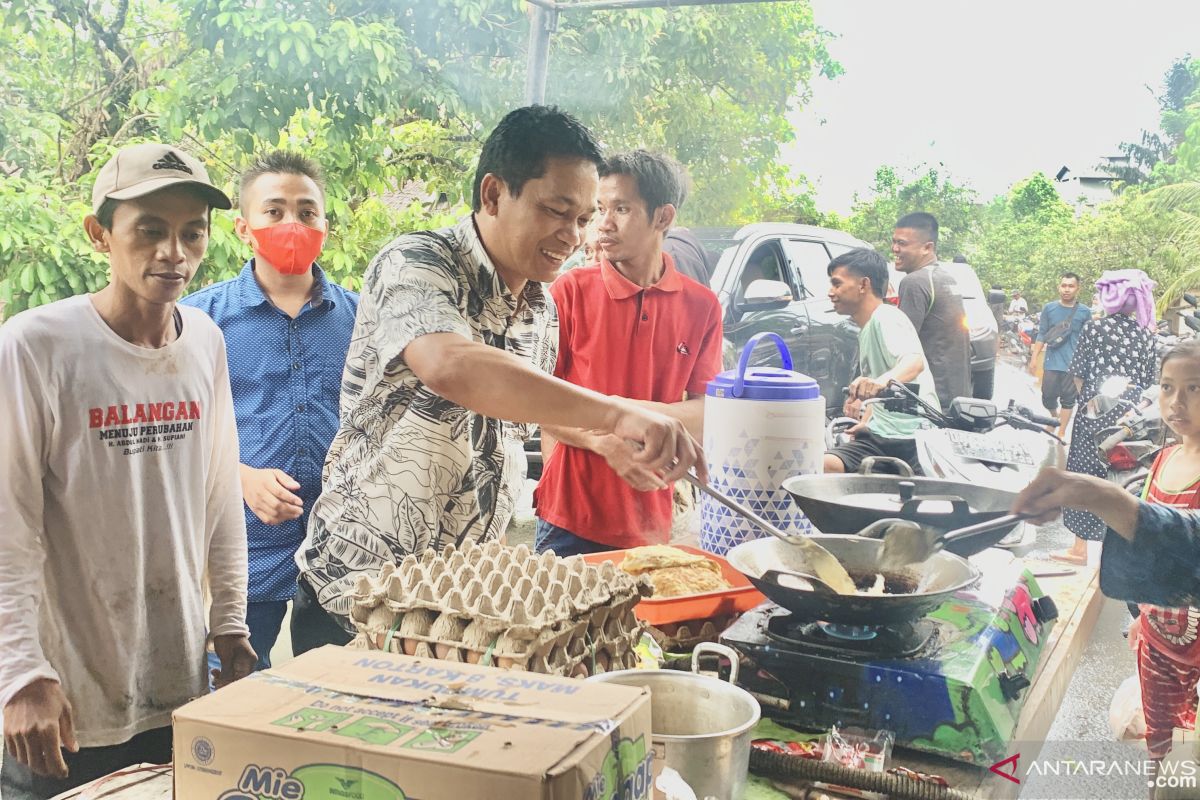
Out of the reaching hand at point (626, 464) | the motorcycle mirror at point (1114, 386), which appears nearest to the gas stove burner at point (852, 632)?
the reaching hand at point (626, 464)

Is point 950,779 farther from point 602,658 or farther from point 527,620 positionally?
point 527,620

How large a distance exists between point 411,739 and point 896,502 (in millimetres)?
1039

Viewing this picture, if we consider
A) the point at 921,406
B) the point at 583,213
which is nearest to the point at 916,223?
the point at 921,406

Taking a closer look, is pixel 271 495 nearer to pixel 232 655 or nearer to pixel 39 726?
pixel 232 655

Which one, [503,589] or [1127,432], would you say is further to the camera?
[1127,432]

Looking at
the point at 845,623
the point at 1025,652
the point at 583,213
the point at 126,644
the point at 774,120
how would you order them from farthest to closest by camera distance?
the point at 774,120, the point at 583,213, the point at 126,644, the point at 1025,652, the point at 845,623

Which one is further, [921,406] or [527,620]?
[921,406]

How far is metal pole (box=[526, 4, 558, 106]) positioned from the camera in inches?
108

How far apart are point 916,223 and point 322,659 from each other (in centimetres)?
179

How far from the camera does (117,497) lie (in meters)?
1.51

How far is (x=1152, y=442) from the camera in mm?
1854

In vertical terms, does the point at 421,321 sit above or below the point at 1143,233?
below

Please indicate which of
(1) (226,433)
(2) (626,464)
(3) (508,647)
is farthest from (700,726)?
(1) (226,433)

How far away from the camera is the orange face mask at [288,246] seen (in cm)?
224
